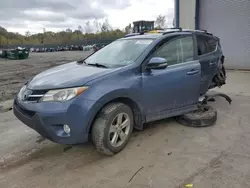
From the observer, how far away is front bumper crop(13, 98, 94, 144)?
271 cm

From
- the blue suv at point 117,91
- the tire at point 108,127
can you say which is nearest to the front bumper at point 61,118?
the blue suv at point 117,91

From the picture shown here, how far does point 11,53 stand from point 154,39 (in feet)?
92.8

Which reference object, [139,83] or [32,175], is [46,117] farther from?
[139,83]

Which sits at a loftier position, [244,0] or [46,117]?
[244,0]

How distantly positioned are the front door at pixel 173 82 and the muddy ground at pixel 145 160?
46cm

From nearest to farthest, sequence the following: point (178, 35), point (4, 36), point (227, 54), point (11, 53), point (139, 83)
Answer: point (139, 83)
point (178, 35)
point (227, 54)
point (11, 53)
point (4, 36)

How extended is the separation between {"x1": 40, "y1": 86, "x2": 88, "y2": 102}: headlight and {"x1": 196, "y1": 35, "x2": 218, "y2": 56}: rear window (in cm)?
253

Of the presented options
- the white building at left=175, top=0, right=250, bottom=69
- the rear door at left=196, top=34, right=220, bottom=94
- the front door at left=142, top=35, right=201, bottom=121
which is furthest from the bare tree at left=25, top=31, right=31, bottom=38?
the front door at left=142, top=35, right=201, bottom=121

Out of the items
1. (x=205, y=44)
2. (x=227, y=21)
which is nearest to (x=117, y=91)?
(x=205, y=44)

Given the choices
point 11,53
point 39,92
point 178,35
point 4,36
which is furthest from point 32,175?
point 4,36

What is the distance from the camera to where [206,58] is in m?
4.39

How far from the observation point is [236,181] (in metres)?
2.54

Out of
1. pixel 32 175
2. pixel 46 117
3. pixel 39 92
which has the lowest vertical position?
pixel 32 175

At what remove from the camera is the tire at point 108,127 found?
295cm
